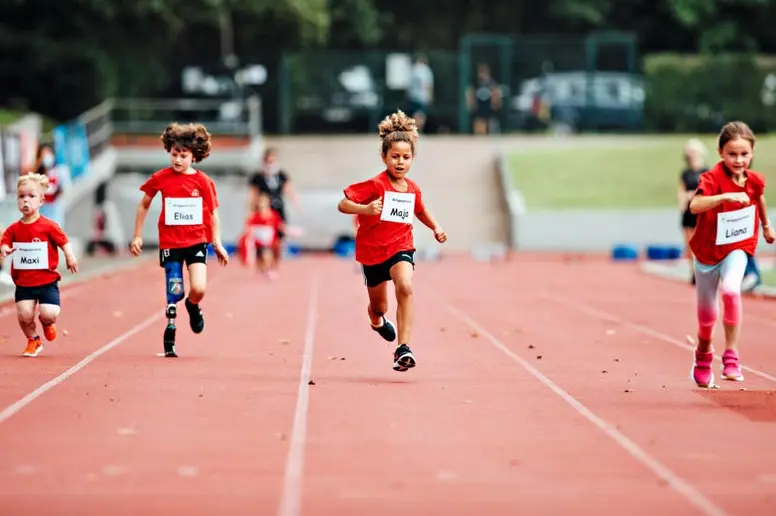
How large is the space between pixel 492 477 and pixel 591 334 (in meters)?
8.50

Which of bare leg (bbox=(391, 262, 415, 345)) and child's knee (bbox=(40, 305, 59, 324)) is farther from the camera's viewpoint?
child's knee (bbox=(40, 305, 59, 324))

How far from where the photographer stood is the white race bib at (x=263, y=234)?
25641 mm

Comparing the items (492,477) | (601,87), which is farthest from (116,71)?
(492,477)

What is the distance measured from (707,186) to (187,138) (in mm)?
4202

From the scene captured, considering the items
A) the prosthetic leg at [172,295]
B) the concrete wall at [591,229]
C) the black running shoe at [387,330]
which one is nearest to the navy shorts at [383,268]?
the black running shoe at [387,330]

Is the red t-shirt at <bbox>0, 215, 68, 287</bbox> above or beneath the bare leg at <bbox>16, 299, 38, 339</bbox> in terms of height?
above

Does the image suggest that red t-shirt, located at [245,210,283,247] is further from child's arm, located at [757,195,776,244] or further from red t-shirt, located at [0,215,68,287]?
child's arm, located at [757,195,776,244]

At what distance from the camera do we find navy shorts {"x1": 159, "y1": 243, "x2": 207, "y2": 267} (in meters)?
13.6

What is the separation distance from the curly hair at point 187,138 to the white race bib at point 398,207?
197 centimetres

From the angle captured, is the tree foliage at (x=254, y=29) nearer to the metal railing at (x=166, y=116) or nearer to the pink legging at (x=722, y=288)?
the metal railing at (x=166, y=116)

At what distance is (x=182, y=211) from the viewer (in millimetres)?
13500

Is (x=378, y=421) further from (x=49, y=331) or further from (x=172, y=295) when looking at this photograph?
(x=49, y=331)

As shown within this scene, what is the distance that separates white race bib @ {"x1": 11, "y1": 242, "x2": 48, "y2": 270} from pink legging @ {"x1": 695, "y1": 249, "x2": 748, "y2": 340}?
16.4ft

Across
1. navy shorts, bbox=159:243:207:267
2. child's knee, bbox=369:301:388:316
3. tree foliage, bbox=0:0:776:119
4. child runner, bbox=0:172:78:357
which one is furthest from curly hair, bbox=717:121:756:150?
tree foliage, bbox=0:0:776:119
